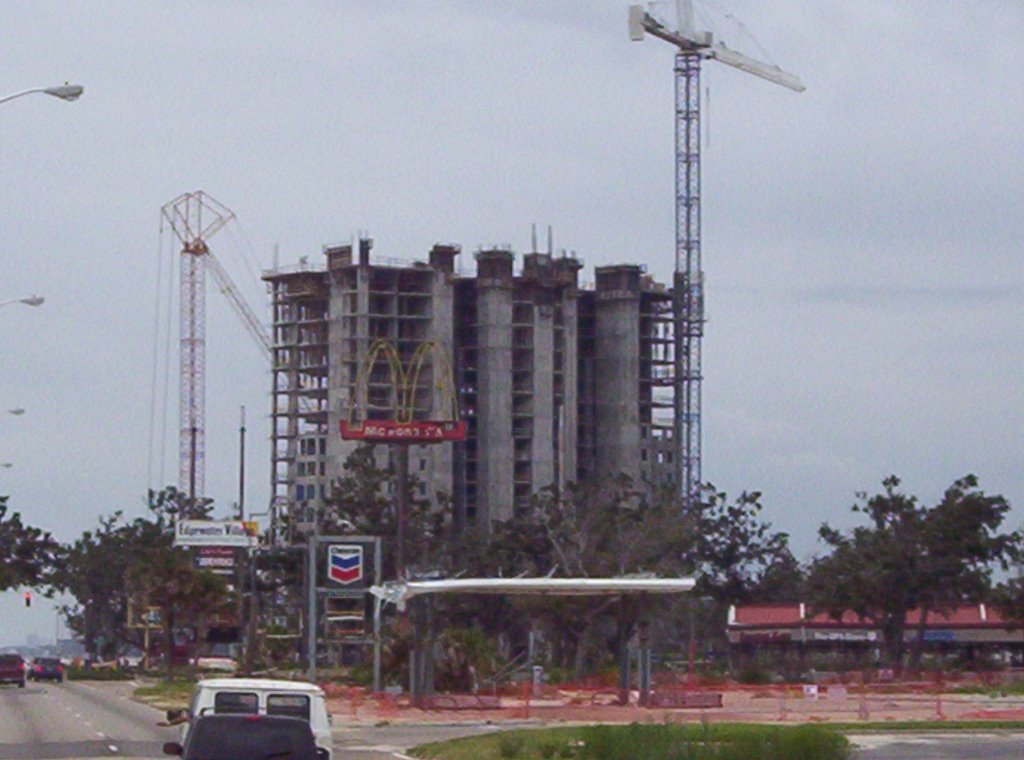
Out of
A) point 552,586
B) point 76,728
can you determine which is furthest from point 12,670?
point 76,728

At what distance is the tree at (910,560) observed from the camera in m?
109

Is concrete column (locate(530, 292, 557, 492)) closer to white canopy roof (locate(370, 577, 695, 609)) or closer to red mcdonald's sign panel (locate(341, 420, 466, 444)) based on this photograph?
red mcdonald's sign panel (locate(341, 420, 466, 444))

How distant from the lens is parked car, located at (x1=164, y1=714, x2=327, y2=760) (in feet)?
70.0

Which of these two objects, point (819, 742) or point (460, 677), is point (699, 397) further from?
point (819, 742)

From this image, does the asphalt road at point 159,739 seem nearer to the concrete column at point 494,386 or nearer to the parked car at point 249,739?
the parked car at point 249,739

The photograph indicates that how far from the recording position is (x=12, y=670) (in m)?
96.4

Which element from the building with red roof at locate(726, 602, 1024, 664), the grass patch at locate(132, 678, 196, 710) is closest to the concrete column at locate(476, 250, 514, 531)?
the building with red roof at locate(726, 602, 1024, 664)

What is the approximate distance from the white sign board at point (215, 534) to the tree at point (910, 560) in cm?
3487

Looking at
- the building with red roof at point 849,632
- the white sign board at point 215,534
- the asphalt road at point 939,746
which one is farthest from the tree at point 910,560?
the asphalt road at point 939,746

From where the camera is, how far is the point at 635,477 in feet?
A: 654

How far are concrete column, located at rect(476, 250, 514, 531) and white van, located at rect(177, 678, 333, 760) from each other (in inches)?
6473

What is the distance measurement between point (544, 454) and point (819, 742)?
164 m

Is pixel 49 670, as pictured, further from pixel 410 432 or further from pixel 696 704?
pixel 696 704

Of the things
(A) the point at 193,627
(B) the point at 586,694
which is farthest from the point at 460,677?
(A) the point at 193,627
